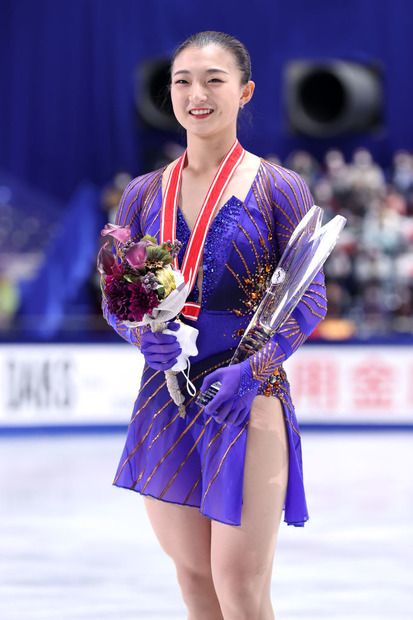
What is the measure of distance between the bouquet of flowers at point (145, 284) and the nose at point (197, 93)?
12.8 inches

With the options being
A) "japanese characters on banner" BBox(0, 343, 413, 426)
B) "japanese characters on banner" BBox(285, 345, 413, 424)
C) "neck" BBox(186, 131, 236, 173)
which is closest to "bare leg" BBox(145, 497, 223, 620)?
"neck" BBox(186, 131, 236, 173)

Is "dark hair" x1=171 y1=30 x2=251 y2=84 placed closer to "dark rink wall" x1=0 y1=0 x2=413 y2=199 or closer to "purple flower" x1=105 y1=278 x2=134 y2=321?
"purple flower" x1=105 y1=278 x2=134 y2=321

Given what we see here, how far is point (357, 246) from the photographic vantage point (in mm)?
10180

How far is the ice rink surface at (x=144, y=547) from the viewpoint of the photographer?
3514 mm

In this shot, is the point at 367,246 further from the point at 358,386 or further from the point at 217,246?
the point at 217,246

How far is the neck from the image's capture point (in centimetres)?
212

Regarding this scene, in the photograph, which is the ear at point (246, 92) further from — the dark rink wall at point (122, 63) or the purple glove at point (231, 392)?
the dark rink wall at point (122, 63)

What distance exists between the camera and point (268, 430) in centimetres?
200

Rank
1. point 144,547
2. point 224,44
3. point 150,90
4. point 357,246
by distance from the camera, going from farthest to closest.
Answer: point 150,90
point 357,246
point 144,547
point 224,44

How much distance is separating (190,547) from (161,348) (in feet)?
1.49

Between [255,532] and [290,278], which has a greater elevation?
[290,278]

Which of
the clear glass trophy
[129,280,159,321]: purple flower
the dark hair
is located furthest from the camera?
the dark hair

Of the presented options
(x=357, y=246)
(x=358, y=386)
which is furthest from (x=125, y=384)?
(x=357, y=246)

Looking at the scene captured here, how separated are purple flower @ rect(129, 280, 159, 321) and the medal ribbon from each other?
166 millimetres
